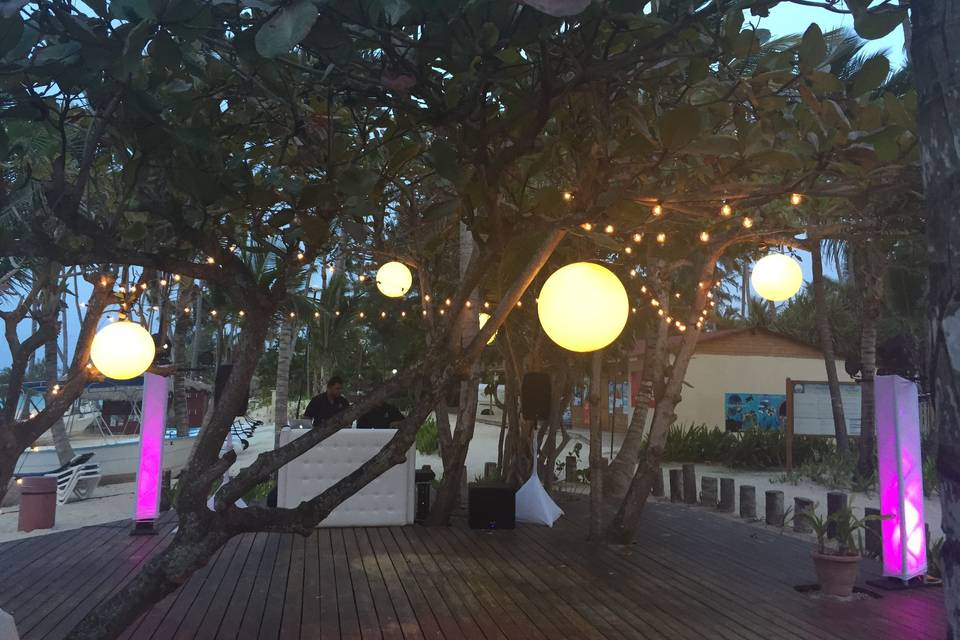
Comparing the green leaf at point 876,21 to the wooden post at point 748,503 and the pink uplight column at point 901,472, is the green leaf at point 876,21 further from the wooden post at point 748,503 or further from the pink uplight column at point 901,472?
the wooden post at point 748,503

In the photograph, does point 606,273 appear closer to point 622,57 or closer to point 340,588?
point 622,57

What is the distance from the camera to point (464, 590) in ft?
14.8

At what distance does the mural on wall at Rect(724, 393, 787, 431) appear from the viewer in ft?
57.6

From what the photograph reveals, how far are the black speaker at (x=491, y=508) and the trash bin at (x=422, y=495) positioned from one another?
2.07 feet

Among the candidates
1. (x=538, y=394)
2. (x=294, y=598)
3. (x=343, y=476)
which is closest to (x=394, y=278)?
(x=538, y=394)

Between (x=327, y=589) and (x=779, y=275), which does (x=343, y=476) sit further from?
(x=779, y=275)

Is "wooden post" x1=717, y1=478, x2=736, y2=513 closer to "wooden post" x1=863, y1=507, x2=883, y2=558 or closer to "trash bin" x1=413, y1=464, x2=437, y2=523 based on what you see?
"wooden post" x1=863, y1=507, x2=883, y2=558

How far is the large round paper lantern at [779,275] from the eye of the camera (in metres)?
5.07

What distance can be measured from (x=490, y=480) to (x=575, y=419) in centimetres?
1713

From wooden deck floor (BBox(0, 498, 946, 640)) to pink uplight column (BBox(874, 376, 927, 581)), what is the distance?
0.24 m

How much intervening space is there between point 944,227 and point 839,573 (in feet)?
13.6

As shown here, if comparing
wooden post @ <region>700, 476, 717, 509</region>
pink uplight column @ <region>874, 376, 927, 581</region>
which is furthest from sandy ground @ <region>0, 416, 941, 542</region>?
pink uplight column @ <region>874, 376, 927, 581</region>

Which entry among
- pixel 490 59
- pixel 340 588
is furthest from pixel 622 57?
pixel 340 588

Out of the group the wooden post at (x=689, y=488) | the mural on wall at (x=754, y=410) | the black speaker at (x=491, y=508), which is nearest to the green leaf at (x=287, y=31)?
the black speaker at (x=491, y=508)
